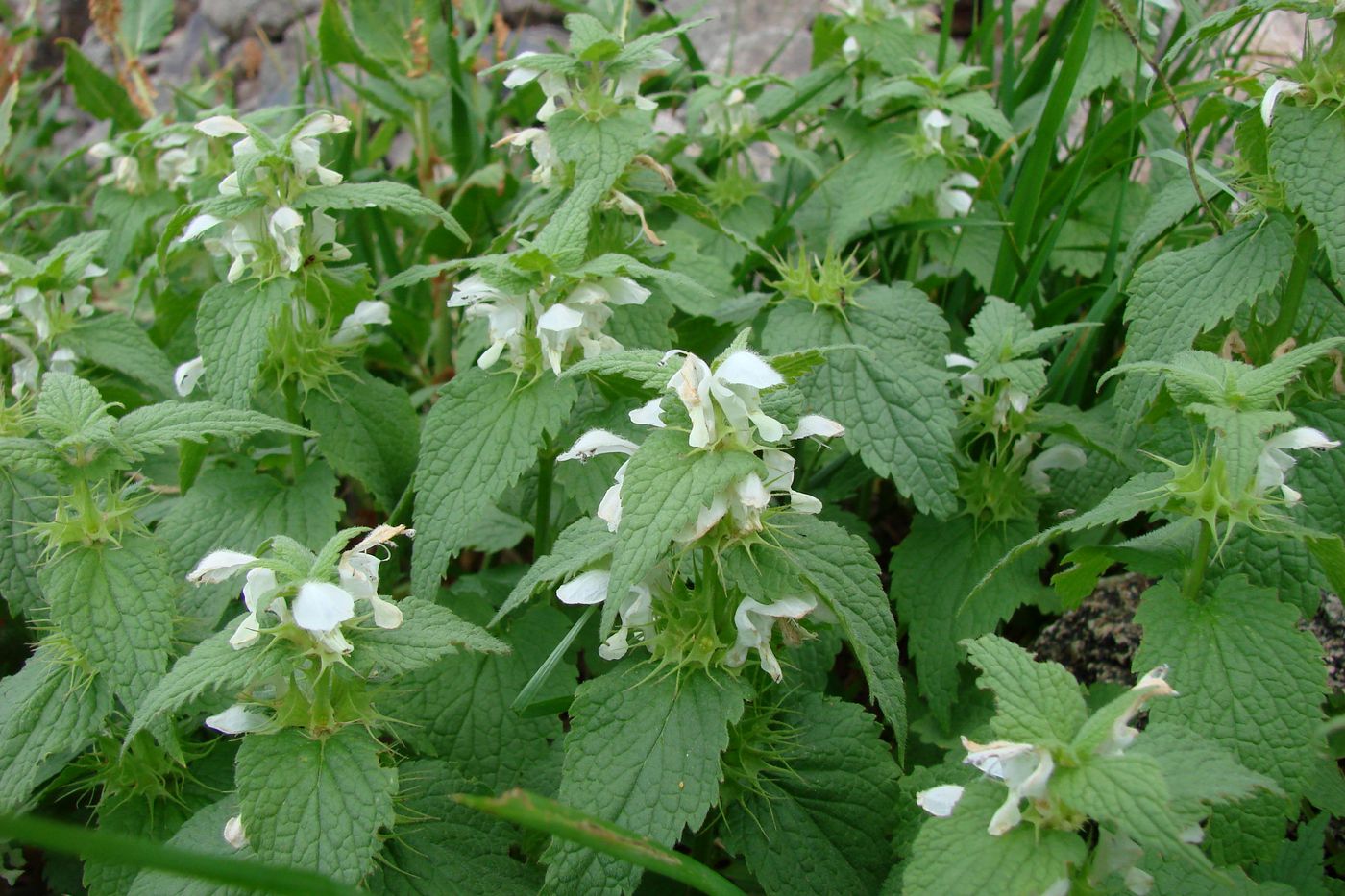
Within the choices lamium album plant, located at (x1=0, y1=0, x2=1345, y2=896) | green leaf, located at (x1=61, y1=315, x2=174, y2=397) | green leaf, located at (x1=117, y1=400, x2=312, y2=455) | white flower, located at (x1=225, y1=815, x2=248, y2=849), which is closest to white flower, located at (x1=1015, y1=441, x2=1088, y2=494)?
lamium album plant, located at (x1=0, y1=0, x2=1345, y2=896)

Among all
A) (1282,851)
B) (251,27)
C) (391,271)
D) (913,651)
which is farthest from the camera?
(251,27)

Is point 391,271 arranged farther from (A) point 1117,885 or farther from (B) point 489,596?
(A) point 1117,885

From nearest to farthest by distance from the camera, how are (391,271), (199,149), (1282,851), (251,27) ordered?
1. (1282,851)
2. (199,149)
3. (391,271)
4. (251,27)

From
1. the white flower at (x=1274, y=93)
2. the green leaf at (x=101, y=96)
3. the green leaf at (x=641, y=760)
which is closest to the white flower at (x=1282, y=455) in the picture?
the white flower at (x=1274, y=93)

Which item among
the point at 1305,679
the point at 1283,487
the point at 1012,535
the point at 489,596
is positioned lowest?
the point at 489,596

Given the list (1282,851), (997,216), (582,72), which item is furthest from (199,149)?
(1282,851)
